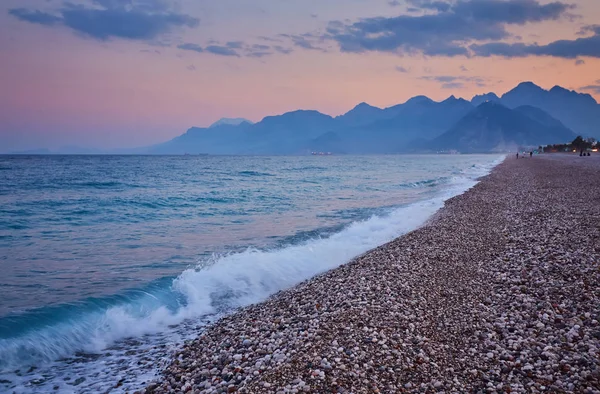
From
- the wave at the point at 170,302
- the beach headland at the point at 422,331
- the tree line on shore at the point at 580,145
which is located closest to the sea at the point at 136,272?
the wave at the point at 170,302

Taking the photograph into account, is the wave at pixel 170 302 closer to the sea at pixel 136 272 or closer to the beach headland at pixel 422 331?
the sea at pixel 136 272

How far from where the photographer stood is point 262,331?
21.6ft

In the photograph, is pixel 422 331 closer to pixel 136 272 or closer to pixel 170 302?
pixel 170 302

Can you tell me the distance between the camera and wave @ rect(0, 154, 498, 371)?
7252 millimetres

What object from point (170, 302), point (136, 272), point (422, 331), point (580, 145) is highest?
point (580, 145)

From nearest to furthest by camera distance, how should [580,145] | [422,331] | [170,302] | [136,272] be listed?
[422,331] → [170,302] → [136,272] → [580,145]

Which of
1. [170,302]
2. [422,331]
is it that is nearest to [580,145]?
[422,331]

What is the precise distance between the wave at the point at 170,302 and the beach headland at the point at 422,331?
4.78ft

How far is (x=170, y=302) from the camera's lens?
363 inches

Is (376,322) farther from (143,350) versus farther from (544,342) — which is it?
(143,350)

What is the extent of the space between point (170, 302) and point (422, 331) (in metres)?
6.17

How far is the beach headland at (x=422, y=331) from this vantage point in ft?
15.6

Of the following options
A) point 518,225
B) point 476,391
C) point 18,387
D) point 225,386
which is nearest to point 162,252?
point 18,387

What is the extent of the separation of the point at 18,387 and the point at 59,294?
12.3ft
